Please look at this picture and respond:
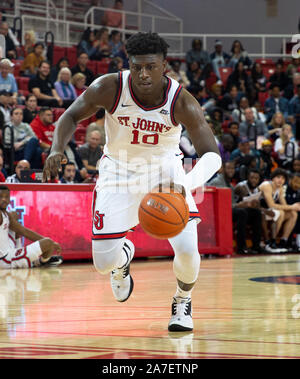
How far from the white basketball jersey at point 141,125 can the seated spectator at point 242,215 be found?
8.10 m

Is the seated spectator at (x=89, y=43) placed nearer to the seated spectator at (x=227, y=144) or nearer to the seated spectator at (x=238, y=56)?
the seated spectator at (x=238, y=56)

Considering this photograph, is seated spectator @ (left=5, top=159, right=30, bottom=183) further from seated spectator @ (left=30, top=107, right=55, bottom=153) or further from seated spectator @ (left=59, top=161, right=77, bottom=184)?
seated spectator @ (left=30, top=107, right=55, bottom=153)

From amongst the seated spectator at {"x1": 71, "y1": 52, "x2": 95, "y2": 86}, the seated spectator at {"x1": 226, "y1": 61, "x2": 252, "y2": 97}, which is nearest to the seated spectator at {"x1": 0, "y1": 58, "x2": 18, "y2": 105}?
the seated spectator at {"x1": 71, "y1": 52, "x2": 95, "y2": 86}

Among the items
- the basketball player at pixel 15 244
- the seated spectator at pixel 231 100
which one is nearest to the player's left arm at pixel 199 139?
the basketball player at pixel 15 244

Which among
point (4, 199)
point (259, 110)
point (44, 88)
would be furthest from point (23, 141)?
point (259, 110)

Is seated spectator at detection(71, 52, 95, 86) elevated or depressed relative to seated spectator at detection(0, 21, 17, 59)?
depressed

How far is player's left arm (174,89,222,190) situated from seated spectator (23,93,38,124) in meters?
8.66

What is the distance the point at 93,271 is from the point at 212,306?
4022 mm

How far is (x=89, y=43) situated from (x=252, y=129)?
17.4 feet

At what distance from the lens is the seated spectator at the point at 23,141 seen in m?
11.7

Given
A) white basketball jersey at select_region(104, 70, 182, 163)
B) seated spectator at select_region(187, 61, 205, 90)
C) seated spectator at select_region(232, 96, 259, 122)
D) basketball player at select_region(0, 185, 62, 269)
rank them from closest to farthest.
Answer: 1. white basketball jersey at select_region(104, 70, 182, 163)
2. basketball player at select_region(0, 185, 62, 269)
3. seated spectator at select_region(232, 96, 259, 122)
4. seated spectator at select_region(187, 61, 205, 90)

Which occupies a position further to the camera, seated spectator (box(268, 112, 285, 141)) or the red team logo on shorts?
seated spectator (box(268, 112, 285, 141))

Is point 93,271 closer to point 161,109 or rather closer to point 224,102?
point 161,109

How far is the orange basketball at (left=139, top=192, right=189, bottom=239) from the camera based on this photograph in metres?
3.99
